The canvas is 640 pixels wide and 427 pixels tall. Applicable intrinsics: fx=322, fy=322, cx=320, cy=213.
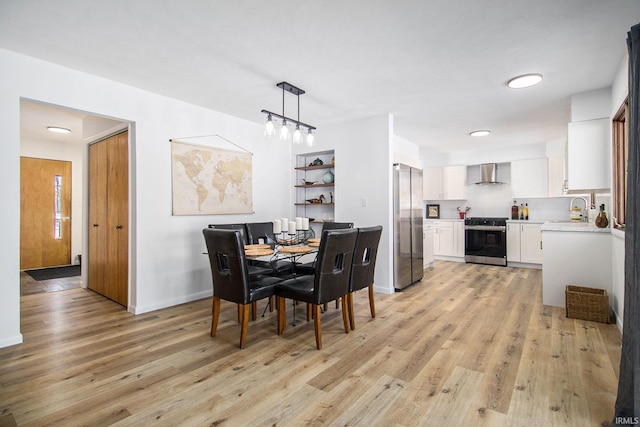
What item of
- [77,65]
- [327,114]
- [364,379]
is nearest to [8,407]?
[364,379]

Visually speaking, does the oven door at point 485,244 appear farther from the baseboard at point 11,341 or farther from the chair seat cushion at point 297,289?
the baseboard at point 11,341

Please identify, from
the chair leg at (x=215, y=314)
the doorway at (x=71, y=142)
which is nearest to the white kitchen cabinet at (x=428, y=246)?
the chair leg at (x=215, y=314)

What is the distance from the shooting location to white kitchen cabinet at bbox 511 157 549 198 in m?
6.00

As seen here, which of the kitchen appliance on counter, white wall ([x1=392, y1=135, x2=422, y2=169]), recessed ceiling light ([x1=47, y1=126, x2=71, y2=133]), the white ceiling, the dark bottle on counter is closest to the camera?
the white ceiling

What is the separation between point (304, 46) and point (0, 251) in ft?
9.63

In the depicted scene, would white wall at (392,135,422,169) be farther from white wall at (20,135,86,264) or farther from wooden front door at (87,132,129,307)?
Result: white wall at (20,135,86,264)

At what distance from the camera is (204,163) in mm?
4039

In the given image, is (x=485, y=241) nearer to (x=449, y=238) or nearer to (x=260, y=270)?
(x=449, y=238)

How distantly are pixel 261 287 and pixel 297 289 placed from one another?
31 centimetres

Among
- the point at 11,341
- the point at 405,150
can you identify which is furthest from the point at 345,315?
the point at 405,150

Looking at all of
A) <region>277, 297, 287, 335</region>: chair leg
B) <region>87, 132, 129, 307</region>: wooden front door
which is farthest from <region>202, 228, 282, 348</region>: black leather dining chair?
<region>87, 132, 129, 307</region>: wooden front door

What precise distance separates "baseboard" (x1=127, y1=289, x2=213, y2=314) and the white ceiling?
234 centimetres

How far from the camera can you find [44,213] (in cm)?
601

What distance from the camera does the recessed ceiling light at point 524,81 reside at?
9.94ft
